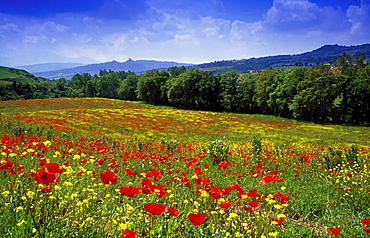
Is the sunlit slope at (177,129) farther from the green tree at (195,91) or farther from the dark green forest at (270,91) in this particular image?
the green tree at (195,91)

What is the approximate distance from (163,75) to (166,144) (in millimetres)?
75520

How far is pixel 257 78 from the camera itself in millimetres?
63812

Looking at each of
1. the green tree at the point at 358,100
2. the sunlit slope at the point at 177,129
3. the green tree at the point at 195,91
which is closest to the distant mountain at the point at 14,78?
the green tree at the point at 195,91

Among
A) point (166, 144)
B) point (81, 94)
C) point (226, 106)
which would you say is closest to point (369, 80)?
point (226, 106)

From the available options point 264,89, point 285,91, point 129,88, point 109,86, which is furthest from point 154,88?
point 285,91

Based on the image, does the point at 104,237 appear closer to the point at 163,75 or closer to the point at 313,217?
the point at 313,217

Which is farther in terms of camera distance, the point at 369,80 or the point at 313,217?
the point at 369,80

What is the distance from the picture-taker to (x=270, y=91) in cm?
5659

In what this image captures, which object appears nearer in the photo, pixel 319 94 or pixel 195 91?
pixel 319 94

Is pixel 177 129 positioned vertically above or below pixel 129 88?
below

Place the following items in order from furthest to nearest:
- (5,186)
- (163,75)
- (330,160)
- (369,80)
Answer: (163,75)
(369,80)
(330,160)
(5,186)

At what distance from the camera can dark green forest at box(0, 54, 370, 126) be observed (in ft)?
150

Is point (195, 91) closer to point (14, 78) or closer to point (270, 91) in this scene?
point (270, 91)

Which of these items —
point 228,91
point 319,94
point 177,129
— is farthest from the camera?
point 228,91
